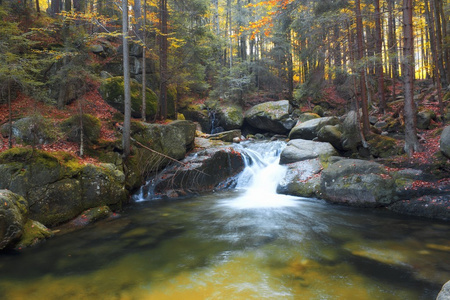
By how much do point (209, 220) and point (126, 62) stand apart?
681 centimetres

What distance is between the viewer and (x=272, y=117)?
19.7m

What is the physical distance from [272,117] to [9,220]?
1691cm

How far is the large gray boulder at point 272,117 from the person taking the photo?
19594 millimetres

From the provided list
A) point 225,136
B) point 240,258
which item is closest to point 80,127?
point 240,258

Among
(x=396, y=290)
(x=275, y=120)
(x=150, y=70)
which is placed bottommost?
(x=396, y=290)

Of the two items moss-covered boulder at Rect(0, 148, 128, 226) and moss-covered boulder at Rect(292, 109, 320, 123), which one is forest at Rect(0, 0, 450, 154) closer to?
moss-covered boulder at Rect(292, 109, 320, 123)

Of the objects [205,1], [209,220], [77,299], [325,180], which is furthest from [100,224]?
[205,1]

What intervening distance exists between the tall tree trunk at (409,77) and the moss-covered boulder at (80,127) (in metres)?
11.1

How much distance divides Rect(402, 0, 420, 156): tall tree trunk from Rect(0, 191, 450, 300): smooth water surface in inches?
130

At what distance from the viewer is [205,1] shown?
17891 mm

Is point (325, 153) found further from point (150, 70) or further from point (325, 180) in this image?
point (150, 70)

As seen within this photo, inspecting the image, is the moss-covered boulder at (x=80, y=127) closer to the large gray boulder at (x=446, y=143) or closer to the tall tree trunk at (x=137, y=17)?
the tall tree trunk at (x=137, y=17)

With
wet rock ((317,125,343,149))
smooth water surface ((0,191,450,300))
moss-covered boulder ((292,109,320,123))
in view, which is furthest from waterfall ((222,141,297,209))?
moss-covered boulder ((292,109,320,123))

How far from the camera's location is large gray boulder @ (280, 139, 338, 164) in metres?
11.8
